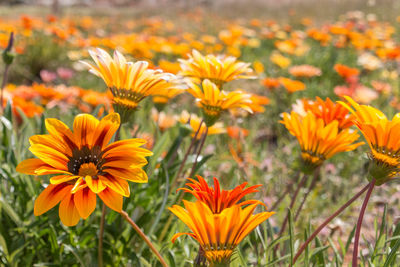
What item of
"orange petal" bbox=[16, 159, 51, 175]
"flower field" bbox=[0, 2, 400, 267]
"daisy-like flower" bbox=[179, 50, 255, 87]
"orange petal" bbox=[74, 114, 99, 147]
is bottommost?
"flower field" bbox=[0, 2, 400, 267]

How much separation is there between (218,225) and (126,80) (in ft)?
1.75

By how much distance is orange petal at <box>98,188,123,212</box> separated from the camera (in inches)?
30.6

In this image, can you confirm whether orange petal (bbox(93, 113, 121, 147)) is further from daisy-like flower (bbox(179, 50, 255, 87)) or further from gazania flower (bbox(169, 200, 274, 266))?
daisy-like flower (bbox(179, 50, 255, 87))

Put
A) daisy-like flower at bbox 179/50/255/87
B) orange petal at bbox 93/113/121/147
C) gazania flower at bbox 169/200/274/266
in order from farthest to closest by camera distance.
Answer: daisy-like flower at bbox 179/50/255/87 < orange petal at bbox 93/113/121/147 < gazania flower at bbox 169/200/274/266

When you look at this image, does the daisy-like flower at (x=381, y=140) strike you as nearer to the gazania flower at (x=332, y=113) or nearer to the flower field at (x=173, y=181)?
the flower field at (x=173, y=181)

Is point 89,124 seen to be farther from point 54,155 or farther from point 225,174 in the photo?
point 225,174

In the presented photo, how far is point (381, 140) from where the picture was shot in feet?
3.00

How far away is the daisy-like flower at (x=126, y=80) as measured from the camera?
1.06 metres

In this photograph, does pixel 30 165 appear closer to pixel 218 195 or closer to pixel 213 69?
pixel 218 195

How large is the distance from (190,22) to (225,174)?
946 cm

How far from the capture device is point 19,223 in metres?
1.32

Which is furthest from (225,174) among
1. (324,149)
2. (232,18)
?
(232,18)

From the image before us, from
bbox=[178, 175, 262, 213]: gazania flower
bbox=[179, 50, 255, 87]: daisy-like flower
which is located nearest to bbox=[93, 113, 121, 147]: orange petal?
bbox=[178, 175, 262, 213]: gazania flower

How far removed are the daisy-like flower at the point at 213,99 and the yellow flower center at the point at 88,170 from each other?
0.45m
